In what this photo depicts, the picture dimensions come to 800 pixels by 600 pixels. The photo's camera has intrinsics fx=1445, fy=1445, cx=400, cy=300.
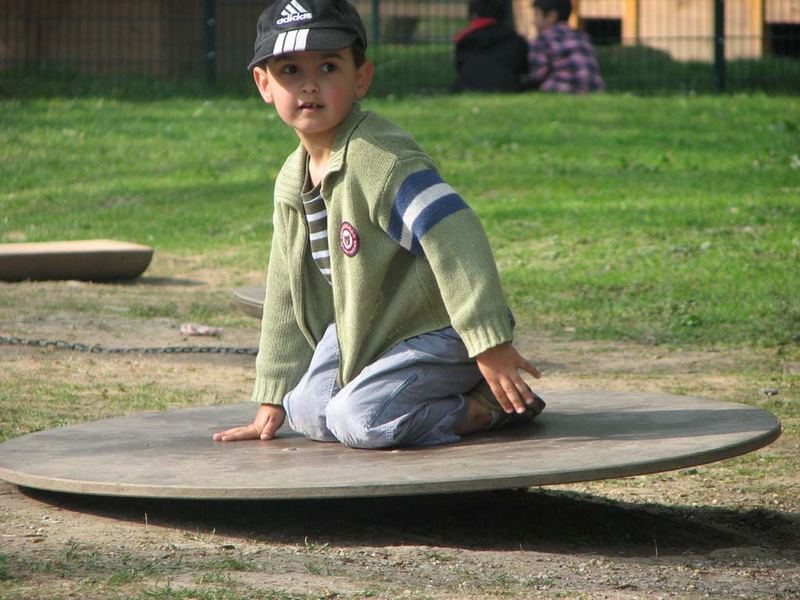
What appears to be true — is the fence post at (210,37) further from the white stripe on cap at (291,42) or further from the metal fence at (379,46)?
the white stripe on cap at (291,42)

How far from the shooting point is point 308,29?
380 centimetres

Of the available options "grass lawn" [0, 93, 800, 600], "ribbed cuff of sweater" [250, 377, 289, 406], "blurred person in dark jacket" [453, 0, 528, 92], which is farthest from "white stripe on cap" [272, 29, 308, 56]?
"blurred person in dark jacket" [453, 0, 528, 92]

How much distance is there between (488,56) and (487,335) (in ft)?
37.5

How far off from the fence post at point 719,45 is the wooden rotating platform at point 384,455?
10.9 m

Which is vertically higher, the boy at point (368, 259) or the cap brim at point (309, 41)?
the cap brim at point (309, 41)

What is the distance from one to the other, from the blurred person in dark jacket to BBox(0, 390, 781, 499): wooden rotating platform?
10489 mm

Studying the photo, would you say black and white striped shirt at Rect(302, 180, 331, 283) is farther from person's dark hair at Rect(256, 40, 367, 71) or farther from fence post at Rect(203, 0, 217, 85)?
fence post at Rect(203, 0, 217, 85)

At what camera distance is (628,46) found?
16.8 metres

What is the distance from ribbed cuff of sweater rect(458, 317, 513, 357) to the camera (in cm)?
354

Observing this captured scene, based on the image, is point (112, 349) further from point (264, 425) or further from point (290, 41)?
point (290, 41)

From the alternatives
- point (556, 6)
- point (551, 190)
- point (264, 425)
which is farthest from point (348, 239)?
point (556, 6)

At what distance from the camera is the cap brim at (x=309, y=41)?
379 cm

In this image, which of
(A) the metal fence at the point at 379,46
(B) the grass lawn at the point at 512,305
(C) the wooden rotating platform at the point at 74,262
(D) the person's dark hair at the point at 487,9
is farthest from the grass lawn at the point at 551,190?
(A) the metal fence at the point at 379,46

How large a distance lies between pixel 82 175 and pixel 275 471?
8105 mm
